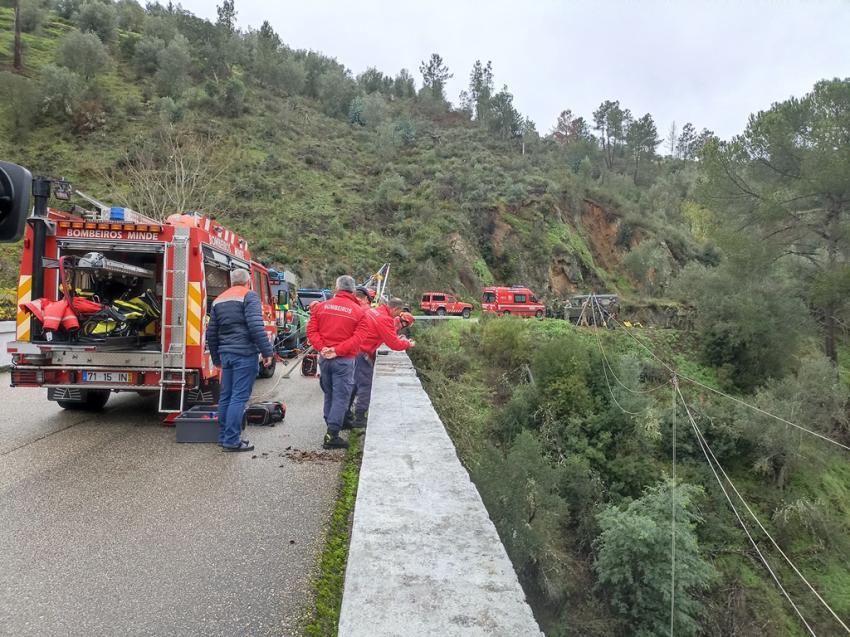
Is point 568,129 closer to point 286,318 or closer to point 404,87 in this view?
point 404,87

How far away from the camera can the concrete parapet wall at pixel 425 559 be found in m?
2.04

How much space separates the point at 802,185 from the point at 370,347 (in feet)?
70.7

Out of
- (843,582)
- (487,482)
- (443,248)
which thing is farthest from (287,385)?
(443,248)

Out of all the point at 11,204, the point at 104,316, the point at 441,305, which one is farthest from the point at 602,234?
the point at 11,204

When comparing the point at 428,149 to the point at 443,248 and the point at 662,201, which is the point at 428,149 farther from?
the point at 662,201

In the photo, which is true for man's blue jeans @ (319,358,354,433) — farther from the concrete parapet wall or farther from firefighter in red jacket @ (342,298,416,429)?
the concrete parapet wall

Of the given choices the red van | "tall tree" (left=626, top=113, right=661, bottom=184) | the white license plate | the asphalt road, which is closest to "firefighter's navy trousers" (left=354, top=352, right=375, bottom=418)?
the asphalt road

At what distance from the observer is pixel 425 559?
2.53 m

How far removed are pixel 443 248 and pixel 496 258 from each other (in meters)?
5.11

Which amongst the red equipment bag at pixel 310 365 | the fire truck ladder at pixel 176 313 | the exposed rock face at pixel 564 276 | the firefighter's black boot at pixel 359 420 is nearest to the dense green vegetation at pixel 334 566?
the firefighter's black boot at pixel 359 420

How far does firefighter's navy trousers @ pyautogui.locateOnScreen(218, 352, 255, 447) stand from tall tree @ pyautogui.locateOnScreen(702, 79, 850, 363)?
73.4 ft

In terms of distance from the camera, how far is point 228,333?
18.0 ft

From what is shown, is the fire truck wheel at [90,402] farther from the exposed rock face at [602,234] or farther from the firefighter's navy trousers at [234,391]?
the exposed rock face at [602,234]

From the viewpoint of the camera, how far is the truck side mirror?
248cm
